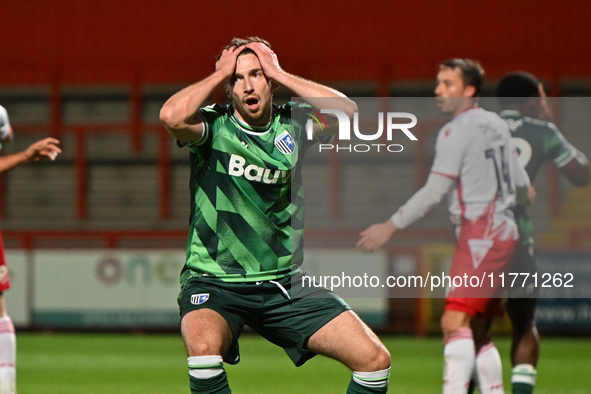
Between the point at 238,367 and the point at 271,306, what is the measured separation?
379 centimetres

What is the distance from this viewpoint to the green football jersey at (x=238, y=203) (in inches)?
125

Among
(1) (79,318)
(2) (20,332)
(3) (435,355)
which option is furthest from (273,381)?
(2) (20,332)

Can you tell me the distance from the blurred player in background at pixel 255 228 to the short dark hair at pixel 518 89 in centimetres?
147

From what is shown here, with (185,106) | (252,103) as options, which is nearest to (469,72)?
(252,103)

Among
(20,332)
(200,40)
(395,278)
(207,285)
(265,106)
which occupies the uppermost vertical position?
(200,40)

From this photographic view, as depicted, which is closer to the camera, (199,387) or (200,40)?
(199,387)

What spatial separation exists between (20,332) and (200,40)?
7.08m

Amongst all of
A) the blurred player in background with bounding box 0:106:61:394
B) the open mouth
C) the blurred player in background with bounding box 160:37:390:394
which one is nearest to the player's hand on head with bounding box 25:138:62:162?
the blurred player in background with bounding box 0:106:61:394

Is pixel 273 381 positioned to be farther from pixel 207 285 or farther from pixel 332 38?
pixel 332 38

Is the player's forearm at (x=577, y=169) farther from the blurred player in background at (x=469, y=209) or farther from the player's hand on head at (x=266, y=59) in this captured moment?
the player's hand on head at (x=266, y=59)

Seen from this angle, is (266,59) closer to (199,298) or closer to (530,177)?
(199,298)

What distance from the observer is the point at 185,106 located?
9.84 ft

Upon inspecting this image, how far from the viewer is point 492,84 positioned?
42.1 feet

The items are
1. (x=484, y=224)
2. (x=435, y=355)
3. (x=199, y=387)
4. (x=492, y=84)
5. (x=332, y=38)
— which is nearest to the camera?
(x=199, y=387)
